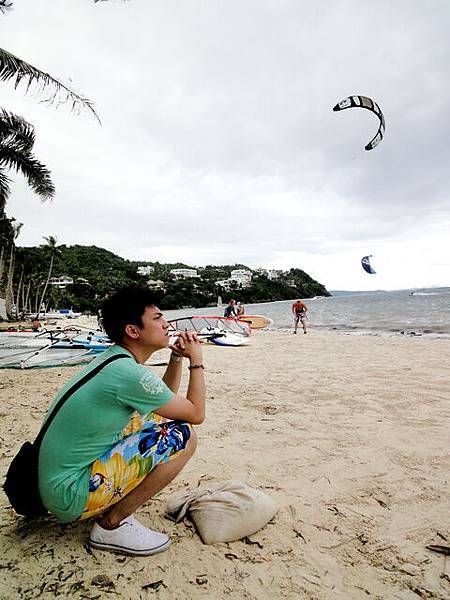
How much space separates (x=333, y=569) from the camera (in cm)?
175

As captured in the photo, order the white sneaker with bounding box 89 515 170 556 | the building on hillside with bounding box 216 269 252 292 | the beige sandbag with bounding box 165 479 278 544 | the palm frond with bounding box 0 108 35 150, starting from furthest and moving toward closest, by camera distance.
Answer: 1. the building on hillside with bounding box 216 269 252 292
2. the palm frond with bounding box 0 108 35 150
3. the beige sandbag with bounding box 165 479 278 544
4. the white sneaker with bounding box 89 515 170 556

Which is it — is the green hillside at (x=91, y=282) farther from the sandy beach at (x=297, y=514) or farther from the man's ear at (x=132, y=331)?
the man's ear at (x=132, y=331)

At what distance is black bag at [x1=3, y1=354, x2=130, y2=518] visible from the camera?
5.49 feet

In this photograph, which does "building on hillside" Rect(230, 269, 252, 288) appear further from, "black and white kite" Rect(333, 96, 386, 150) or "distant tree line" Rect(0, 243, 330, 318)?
"black and white kite" Rect(333, 96, 386, 150)

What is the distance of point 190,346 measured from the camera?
210cm

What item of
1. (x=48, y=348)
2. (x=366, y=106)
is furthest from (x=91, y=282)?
(x=366, y=106)

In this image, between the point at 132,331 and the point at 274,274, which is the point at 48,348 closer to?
the point at 132,331

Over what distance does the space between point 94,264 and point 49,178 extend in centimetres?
6886

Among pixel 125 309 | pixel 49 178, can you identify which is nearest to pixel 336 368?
pixel 125 309

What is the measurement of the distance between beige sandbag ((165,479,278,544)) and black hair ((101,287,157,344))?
42.1 inches

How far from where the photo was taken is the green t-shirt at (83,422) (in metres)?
1.62

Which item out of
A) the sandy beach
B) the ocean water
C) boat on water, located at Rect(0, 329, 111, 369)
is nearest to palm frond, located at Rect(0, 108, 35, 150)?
boat on water, located at Rect(0, 329, 111, 369)

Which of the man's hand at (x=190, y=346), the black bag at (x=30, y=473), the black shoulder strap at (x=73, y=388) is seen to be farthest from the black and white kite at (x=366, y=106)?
the black bag at (x=30, y=473)

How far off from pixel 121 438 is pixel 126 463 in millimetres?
167
